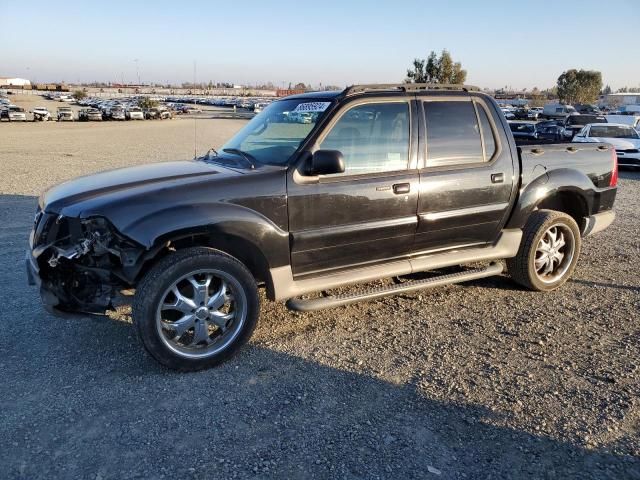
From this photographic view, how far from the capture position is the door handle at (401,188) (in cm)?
426

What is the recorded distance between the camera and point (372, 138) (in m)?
4.29

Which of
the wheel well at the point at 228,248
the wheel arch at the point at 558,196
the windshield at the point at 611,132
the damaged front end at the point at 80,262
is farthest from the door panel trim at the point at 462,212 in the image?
the windshield at the point at 611,132

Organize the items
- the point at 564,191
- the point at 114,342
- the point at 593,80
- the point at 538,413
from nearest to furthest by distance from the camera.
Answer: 1. the point at 538,413
2. the point at 114,342
3. the point at 564,191
4. the point at 593,80

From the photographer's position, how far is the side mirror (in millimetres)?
3791

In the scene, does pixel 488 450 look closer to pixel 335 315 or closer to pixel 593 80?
pixel 335 315

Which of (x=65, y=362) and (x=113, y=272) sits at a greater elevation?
(x=113, y=272)

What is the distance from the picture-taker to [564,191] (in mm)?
5457

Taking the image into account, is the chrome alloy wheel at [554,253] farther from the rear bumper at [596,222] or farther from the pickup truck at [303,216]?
the rear bumper at [596,222]

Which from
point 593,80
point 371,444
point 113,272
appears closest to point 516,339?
point 371,444

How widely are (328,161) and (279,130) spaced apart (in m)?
0.90

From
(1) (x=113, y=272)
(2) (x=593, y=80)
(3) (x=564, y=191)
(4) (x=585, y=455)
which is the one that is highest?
(2) (x=593, y=80)

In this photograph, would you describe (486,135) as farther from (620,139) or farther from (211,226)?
(620,139)

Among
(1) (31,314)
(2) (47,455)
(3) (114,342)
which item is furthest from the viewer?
(1) (31,314)

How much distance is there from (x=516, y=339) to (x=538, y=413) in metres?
1.11
